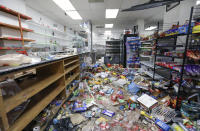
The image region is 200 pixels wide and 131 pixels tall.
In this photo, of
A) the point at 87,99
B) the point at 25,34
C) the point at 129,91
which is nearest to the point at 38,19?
the point at 25,34

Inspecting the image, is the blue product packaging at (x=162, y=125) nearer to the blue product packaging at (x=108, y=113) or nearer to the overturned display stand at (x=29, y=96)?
the blue product packaging at (x=108, y=113)

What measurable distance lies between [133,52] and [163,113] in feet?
11.9

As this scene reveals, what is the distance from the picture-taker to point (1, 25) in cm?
250

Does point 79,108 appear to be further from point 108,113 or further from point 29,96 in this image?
point 29,96

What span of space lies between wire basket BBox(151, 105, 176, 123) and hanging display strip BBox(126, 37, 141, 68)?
3289mm

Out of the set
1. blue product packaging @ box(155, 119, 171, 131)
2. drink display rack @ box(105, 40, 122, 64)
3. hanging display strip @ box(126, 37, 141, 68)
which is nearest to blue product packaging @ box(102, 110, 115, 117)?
blue product packaging @ box(155, 119, 171, 131)

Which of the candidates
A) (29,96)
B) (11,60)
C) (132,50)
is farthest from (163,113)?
(132,50)

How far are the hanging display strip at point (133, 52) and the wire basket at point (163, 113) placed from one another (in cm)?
329

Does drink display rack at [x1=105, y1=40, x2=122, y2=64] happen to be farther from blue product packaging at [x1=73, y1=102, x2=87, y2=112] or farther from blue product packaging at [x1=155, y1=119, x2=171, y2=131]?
blue product packaging at [x1=155, y1=119, x2=171, y2=131]

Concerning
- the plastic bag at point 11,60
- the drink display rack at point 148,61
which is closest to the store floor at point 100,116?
the plastic bag at point 11,60

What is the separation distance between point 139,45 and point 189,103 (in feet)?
11.6

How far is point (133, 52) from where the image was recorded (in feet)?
15.4

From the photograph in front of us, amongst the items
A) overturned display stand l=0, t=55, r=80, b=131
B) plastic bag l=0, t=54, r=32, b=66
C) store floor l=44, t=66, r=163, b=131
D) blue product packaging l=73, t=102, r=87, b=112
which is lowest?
store floor l=44, t=66, r=163, b=131

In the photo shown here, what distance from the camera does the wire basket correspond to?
4.72ft
